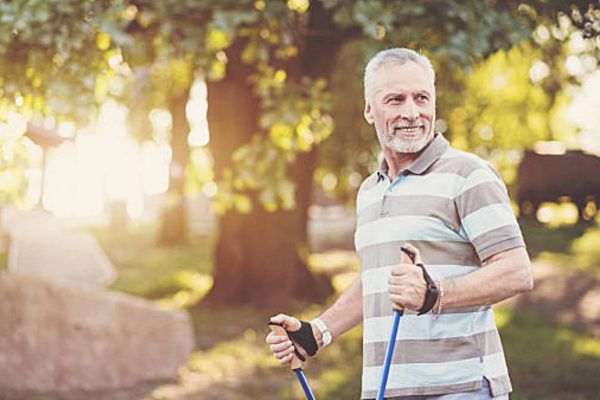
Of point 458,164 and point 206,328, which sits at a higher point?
point 458,164

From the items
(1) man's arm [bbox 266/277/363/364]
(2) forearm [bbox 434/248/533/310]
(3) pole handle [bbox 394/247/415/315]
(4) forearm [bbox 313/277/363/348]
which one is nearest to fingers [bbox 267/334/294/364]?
(1) man's arm [bbox 266/277/363/364]

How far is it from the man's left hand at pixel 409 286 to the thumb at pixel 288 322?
2.08 ft

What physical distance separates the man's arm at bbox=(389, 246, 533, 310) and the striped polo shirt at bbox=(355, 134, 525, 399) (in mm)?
59

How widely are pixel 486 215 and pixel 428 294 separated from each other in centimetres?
34

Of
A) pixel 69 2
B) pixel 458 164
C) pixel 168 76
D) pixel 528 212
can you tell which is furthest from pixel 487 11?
pixel 528 212

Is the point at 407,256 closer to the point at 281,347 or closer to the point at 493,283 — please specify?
the point at 493,283

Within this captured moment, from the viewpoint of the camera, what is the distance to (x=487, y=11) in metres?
6.93

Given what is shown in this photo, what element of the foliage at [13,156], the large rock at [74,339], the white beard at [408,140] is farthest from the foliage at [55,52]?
the white beard at [408,140]

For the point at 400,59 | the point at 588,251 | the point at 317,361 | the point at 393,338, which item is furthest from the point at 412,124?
the point at 588,251

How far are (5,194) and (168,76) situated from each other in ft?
40.3

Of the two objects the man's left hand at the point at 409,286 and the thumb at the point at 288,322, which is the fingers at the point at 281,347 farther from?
the man's left hand at the point at 409,286

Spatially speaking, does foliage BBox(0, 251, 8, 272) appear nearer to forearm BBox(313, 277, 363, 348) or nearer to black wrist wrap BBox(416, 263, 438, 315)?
forearm BBox(313, 277, 363, 348)

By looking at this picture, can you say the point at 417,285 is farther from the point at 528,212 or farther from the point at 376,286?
the point at 528,212

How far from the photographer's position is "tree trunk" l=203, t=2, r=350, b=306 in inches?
466
